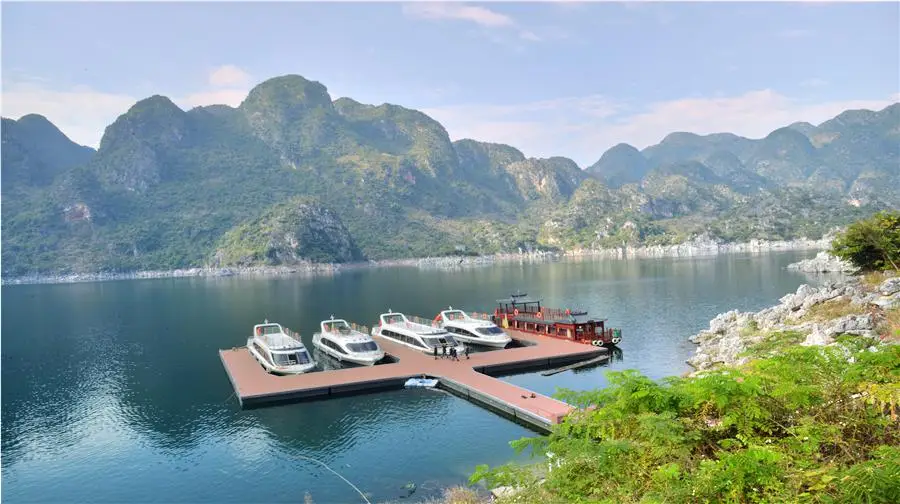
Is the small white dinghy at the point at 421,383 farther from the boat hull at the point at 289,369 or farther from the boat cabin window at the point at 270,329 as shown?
the boat cabin window at the point at 270,329

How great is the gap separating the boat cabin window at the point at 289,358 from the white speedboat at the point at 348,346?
448 centimetres

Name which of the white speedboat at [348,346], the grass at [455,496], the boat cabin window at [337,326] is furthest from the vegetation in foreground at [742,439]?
the boat cabin window at [337,326]

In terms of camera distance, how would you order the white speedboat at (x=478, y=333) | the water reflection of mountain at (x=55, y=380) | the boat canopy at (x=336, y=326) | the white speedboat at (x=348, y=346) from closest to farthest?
the water reflection of mountain at (x=55, y=380) < the white speedboat at (x=348, y=346) < the white speedboat at (x=478, y=333) < the boat canopy at (x=336, y=326)

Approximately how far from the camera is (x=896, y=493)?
8.10 m

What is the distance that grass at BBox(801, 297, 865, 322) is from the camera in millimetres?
42487

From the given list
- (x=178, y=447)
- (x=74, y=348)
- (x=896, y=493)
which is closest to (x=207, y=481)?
(x=178, y=447)

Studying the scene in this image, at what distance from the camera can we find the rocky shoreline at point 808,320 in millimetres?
37031

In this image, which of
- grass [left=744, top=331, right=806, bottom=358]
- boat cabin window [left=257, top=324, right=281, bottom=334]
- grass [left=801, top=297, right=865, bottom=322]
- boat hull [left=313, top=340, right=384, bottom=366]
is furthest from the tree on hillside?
boat cabin window [left=257, top=324, right=281, bottom=334]

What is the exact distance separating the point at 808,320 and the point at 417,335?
34021 mm

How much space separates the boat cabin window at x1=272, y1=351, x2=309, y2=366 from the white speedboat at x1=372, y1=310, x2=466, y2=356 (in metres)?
11.5

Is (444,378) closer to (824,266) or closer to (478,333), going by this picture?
(478,333)

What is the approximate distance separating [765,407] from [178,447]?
1324 inches

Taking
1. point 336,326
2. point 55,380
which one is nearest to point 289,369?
point 336,326

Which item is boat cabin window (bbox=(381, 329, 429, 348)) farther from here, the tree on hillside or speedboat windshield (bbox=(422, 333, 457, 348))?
the tree on hillside
